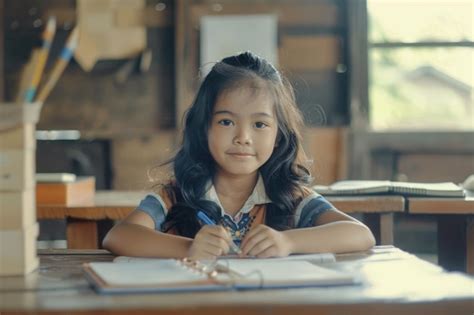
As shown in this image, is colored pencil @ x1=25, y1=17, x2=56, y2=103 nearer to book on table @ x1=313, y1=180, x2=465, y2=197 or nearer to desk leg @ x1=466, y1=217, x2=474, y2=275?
book on table @ x1=313, y1=180, x2=465, y2=197

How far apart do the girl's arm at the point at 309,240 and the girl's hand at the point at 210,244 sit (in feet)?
0.13

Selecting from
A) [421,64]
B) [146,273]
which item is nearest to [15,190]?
[146,273]

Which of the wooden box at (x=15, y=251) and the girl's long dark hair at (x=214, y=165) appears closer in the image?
the wooden box at (x=15, y=251)

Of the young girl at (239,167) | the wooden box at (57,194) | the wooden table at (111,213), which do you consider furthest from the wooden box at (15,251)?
the wooden box at (57,194)

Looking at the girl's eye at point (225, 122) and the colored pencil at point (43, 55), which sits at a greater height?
the colored pencil at point (43, 55)

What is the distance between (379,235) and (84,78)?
9.48ft

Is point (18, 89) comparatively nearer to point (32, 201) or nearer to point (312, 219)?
point (312, 219)

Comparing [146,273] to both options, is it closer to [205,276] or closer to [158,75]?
[205,276]

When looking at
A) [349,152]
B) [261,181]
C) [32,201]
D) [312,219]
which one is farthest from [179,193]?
[349,152]

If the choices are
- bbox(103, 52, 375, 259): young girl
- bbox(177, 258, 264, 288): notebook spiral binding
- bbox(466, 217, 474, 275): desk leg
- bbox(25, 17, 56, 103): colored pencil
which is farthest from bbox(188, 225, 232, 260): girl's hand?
bbox(25, 17, 56, 103): colored pencil

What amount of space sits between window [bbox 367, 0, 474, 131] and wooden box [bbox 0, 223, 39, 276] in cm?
410

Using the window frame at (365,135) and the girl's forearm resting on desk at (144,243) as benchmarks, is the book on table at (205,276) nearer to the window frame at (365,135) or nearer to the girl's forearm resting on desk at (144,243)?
the girl's forearm resting on desk at (144,243)

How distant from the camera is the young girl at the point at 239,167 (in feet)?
7.08

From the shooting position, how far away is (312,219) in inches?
85.4
